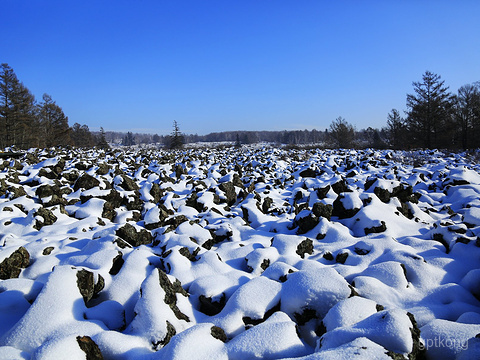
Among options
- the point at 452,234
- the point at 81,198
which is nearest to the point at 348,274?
the point at 452,234

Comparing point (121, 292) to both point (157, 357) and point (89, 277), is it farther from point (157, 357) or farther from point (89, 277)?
point (157, 357)

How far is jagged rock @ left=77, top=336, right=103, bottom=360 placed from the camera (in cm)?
221

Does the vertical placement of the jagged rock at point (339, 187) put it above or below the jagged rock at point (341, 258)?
above

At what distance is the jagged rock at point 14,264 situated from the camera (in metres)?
3.62

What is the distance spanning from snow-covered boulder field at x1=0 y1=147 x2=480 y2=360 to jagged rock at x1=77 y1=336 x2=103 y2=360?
0.04 ft

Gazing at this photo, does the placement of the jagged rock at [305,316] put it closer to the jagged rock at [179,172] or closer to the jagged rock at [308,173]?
the jagged rock at [179,172]

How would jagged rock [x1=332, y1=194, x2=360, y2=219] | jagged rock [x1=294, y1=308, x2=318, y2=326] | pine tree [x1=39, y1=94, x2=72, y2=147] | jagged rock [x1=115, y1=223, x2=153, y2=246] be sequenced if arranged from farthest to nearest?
1. pine tree [x1=39, y1=94, x2=72, y2=147]
2. jagged rock [x1=332, y1=194, x2=360, y2=219]
3. jagged rock [x1=115, y1=223, x2=153, y2=246]
4. jagged rock [x1=294, y1=308, x2=318, y2=326]

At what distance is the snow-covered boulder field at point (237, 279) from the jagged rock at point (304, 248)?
3 cm

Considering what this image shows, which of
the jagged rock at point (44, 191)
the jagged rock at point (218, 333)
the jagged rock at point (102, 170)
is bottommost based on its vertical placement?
the jagged rock at point (218, 333)

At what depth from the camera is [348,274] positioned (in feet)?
12.1

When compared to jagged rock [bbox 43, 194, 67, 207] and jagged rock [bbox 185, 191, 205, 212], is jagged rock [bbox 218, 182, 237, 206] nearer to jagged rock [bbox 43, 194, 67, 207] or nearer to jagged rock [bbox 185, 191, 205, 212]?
jagged rock [bbox 185, 191, 205, 212]

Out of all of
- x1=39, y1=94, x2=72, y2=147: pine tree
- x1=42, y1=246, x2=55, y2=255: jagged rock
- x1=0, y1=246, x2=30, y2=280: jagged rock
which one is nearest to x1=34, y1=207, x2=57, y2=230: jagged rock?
x1=42, y1=246, x2=55, y2=255: jagged rock

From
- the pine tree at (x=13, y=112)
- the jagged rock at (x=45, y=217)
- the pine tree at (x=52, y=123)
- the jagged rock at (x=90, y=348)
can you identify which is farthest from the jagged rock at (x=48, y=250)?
the pine tree at (x=52, y=123)

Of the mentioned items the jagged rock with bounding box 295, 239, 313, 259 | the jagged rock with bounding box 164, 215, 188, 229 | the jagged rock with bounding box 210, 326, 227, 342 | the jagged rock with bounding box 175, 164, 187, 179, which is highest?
the jagged rock with bounding box 175, 164, 187, 179
